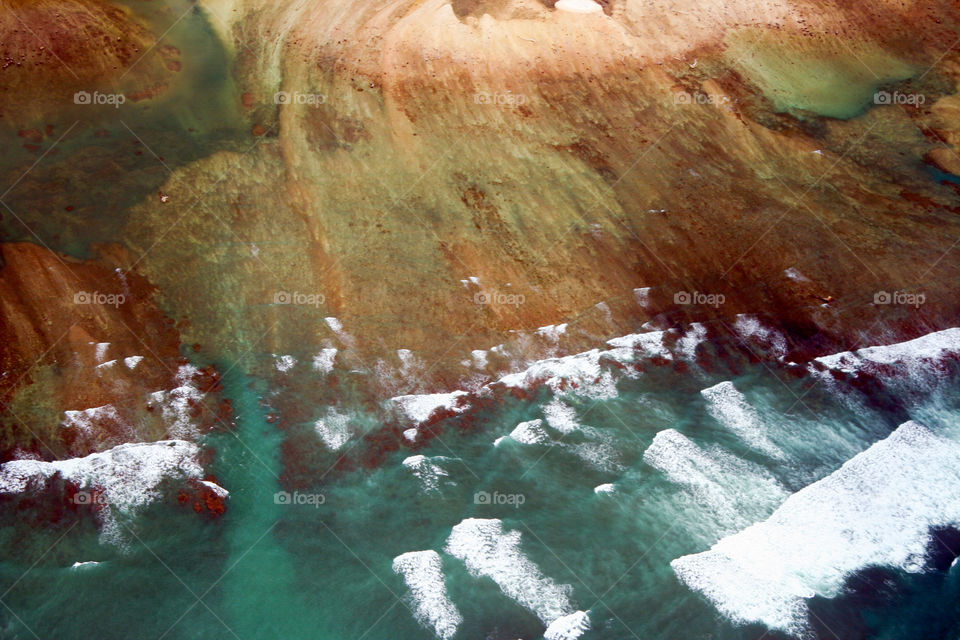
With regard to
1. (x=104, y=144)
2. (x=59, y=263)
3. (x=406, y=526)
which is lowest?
(x=406, y=526)

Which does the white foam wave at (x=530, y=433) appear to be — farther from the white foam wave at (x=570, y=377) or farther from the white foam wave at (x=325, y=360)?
the white foam wave at (x=325, y=360)

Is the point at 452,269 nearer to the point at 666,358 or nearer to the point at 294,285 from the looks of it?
the point at 294,285

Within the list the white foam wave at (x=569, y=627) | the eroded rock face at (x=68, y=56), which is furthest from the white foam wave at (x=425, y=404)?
the eroded rock face at (x=68, y=56)

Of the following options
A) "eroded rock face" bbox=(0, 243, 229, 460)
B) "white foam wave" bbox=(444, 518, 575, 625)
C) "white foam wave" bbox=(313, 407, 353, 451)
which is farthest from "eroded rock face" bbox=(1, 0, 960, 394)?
"white foam wave" bbox=(444, 518, 575, 625)

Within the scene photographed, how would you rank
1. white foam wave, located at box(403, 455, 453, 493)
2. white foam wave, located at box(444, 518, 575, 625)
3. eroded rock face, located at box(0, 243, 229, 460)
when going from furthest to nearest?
eroded rock face, located at box(0, 243, 229, 460), white foam wave, located at box(403, 455, 453, 493), white foam wave, located at box(444, 518, 575, 625)

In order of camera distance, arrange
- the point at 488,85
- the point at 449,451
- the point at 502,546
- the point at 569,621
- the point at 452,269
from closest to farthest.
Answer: the point at 569,621
the point at 502,546
the point at 449,451
the point at 452,269
the point at 488,85

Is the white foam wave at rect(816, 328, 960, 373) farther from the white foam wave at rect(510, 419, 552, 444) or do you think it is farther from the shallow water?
the white foam wave at rect(510, 419, 552, 444)

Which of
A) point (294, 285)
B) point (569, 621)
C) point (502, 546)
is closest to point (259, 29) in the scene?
point (294, 285)

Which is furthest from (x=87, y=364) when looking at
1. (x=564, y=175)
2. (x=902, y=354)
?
(x=902, y=354)
